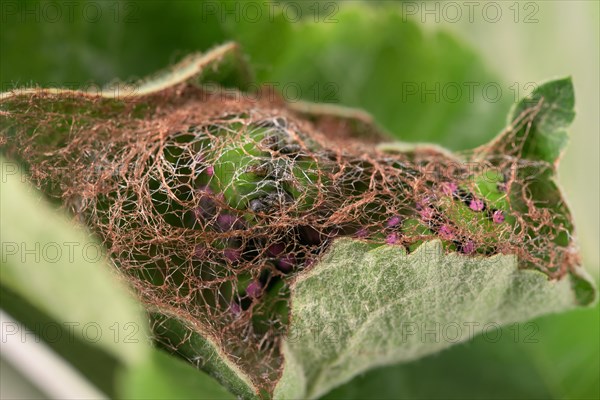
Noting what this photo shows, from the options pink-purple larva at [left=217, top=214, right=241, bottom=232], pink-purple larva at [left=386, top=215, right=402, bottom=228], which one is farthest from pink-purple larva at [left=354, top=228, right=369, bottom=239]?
pink-purple larva at [left=217, top=214, right=241, bottom=232]

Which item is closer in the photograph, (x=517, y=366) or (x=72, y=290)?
(x=72, y=290)

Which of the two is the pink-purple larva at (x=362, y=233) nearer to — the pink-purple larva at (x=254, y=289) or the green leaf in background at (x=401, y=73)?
the pink-purple larva at (x=254, y=289)

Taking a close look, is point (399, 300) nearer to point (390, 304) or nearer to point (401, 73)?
point (390, 304)

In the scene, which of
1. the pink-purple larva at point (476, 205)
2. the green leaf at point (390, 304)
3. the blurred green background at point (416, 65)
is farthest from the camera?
the blurred green background at point (416, 65)

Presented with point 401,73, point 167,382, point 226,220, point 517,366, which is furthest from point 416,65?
point 167,382

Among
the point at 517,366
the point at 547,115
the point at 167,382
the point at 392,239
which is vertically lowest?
the point at 517,366

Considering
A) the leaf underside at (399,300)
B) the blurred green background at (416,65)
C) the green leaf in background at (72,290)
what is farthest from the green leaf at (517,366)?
the green leaf in background at (72,290)
